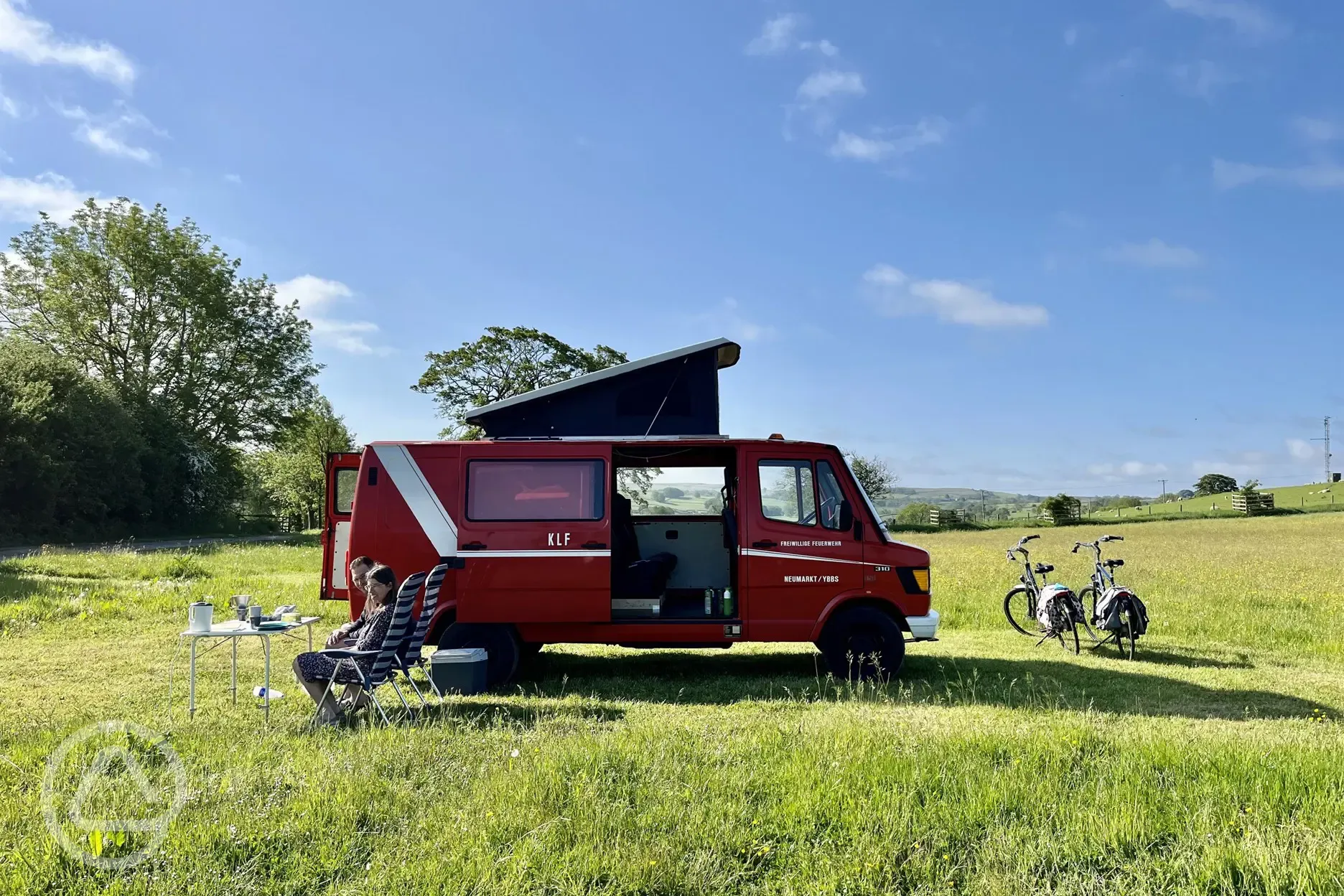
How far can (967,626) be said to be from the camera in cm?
1235

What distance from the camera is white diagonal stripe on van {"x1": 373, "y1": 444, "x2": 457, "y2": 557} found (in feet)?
26.8

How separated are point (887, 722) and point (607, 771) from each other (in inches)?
88.6

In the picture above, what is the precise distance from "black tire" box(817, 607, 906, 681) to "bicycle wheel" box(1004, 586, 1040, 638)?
11.9 ft

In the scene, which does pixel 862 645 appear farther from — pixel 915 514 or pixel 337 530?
pixel 915 514

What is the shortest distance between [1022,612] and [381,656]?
30.2 ft

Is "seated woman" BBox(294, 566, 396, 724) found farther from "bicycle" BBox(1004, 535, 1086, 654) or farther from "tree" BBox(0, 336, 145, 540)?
"tree" BBox(0, 336, 145, 540)

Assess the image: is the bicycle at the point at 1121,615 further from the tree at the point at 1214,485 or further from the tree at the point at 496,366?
the tree at the point at 1214,485

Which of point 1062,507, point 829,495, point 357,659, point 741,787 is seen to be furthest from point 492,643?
point 1062,507

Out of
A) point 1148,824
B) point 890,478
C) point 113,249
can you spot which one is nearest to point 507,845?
point 1148,824

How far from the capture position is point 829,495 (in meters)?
8.39

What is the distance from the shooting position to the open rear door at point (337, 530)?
8555 mm

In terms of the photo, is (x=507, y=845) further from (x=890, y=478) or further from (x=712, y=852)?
(x=890, y=478)

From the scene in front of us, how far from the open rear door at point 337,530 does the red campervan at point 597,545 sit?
10 centimetres

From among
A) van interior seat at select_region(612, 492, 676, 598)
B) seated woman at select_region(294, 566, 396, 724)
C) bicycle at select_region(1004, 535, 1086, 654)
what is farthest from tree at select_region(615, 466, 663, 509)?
bicycle at select_region(1004, 535, 1086, 654)
